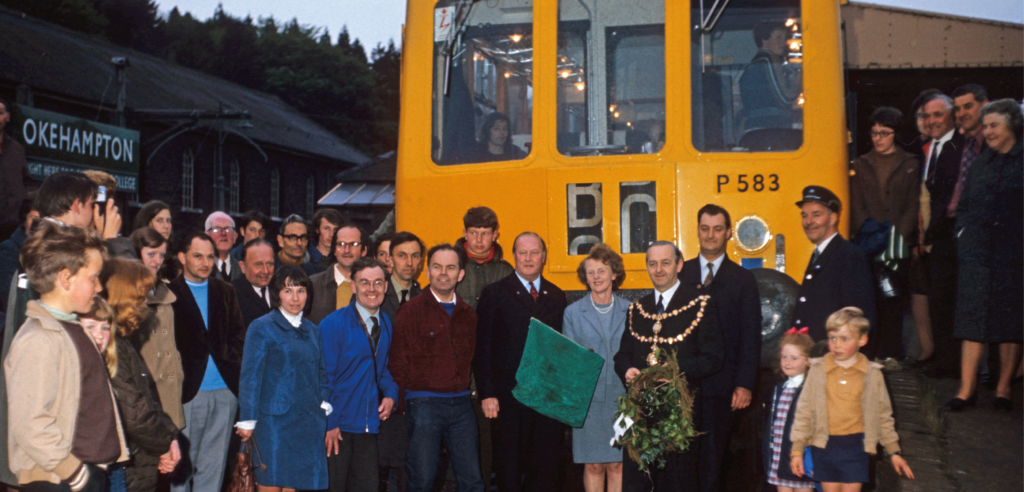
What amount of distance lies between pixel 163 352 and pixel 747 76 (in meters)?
3.89

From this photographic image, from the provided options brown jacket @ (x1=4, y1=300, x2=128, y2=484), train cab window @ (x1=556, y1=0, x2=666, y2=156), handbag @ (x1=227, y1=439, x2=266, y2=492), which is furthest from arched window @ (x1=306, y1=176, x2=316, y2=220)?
brown jacket @ (x1=4, y1=300, x2=128, y2=484)

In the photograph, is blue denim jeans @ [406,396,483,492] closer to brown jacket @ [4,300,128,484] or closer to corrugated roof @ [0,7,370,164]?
brown jacket @ [4,300,128,484]

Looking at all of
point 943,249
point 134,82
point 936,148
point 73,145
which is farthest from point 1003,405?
point 134,82

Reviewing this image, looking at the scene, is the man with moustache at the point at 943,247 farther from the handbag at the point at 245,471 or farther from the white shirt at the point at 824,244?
the handbag at the point at 245,471

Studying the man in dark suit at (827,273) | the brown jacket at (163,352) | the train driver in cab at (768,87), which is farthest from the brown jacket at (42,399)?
the train driver in cab at (768,87)

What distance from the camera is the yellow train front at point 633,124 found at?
5.75m

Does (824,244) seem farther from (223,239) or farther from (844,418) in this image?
(223,239)

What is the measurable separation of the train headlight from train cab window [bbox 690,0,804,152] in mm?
460

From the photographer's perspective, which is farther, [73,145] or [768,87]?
[73,145]

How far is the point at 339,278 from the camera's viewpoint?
6.11 meters

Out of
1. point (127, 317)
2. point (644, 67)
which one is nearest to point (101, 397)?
point (127, 317)

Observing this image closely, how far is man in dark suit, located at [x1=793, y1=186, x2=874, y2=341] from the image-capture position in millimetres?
4906

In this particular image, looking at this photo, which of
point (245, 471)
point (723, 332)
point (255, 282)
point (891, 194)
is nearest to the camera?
point (245, 471)

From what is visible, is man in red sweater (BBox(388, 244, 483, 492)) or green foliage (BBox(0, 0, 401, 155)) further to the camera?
green foliage (BBox(0, 0, 401, 155))
